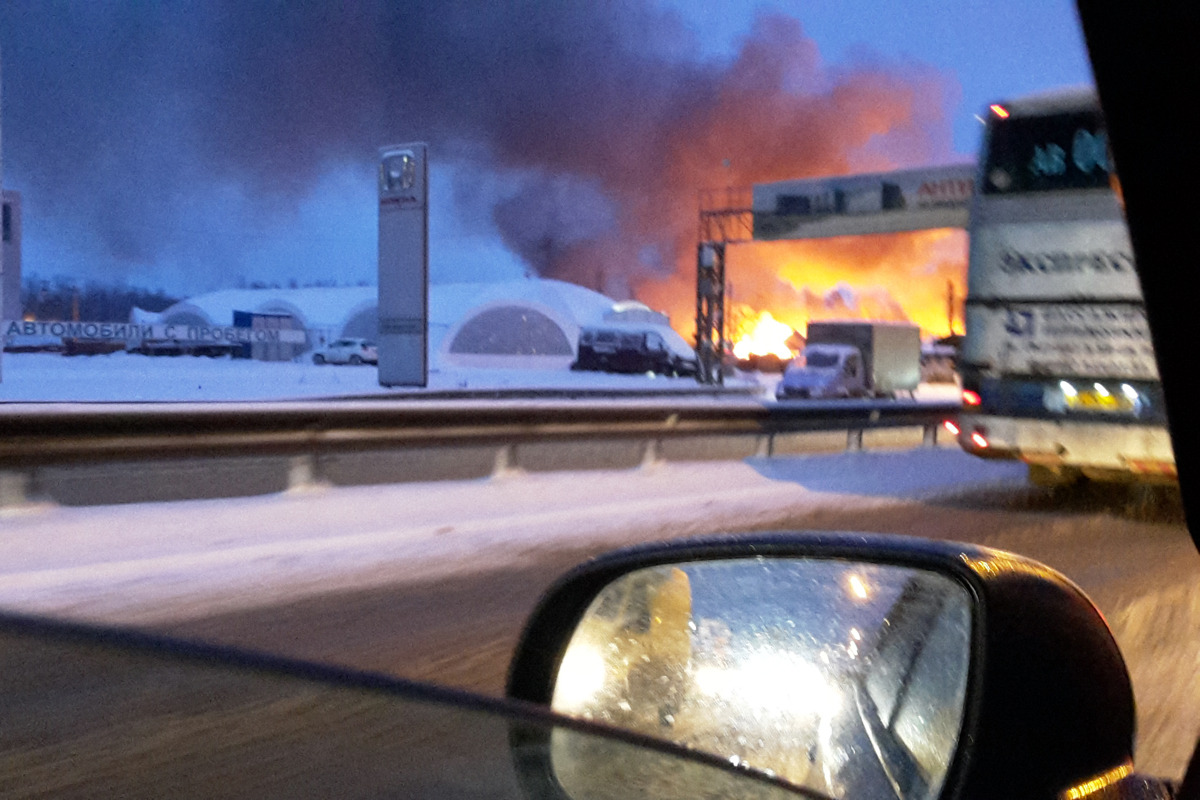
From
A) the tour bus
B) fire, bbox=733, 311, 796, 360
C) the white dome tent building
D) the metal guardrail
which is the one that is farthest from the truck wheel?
fire, bbox=733, 311, 796, 360

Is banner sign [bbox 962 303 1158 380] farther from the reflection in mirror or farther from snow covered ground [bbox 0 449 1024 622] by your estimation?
the reflection in mirror

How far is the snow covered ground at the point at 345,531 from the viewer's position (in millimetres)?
6852

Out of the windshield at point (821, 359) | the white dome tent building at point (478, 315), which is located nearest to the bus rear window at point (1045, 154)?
the windshield at point (821, 359)

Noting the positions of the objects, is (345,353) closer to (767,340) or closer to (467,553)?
(767,340)

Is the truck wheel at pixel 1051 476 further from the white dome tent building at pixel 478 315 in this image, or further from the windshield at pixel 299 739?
the white dome tent building at pixel 478 315

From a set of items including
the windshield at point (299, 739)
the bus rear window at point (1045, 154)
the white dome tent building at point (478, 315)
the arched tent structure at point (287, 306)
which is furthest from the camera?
the arched tent structure at point (287, 306)

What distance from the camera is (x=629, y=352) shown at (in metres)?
46.8

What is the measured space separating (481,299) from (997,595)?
234 ft

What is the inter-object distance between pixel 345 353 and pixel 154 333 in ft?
28.4

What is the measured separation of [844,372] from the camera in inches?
1321

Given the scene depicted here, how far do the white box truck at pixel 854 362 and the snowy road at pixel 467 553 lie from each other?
19.7 m

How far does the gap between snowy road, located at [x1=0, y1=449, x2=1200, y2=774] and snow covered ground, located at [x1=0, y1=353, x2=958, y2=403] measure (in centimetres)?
1138

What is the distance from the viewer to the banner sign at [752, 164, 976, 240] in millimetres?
31891

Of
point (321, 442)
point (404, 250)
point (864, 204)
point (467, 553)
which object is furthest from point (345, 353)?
point (467, 553)
